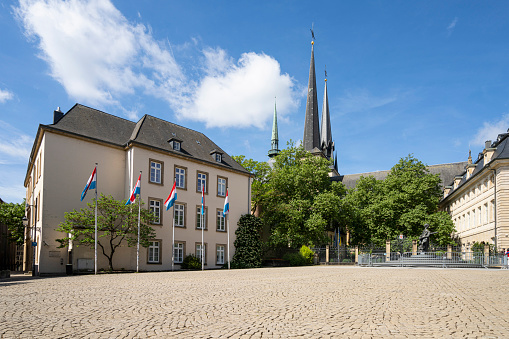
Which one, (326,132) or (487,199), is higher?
(326,132)

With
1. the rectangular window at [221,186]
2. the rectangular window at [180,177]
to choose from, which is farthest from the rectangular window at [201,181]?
the rectangular window at [221,186]

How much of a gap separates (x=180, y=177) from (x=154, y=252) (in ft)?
20.7

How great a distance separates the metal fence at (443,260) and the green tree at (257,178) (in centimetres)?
1483

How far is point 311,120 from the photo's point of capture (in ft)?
250

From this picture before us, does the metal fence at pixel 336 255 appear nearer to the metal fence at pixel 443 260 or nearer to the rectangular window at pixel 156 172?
the metal fence at pixel 443 260

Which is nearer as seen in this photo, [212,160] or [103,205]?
[103,205]

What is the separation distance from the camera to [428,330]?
6410 millimetres

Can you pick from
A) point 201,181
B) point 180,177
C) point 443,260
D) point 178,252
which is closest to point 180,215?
point 178,252

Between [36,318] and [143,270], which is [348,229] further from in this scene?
[36,318]

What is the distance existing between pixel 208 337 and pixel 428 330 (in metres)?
3.28

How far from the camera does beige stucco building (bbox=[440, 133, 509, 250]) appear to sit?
3794cm

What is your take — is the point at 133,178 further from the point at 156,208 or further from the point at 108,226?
the point at 108,226

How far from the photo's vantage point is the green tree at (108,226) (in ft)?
85.8

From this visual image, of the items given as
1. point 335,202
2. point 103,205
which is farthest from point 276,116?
point 103,205
